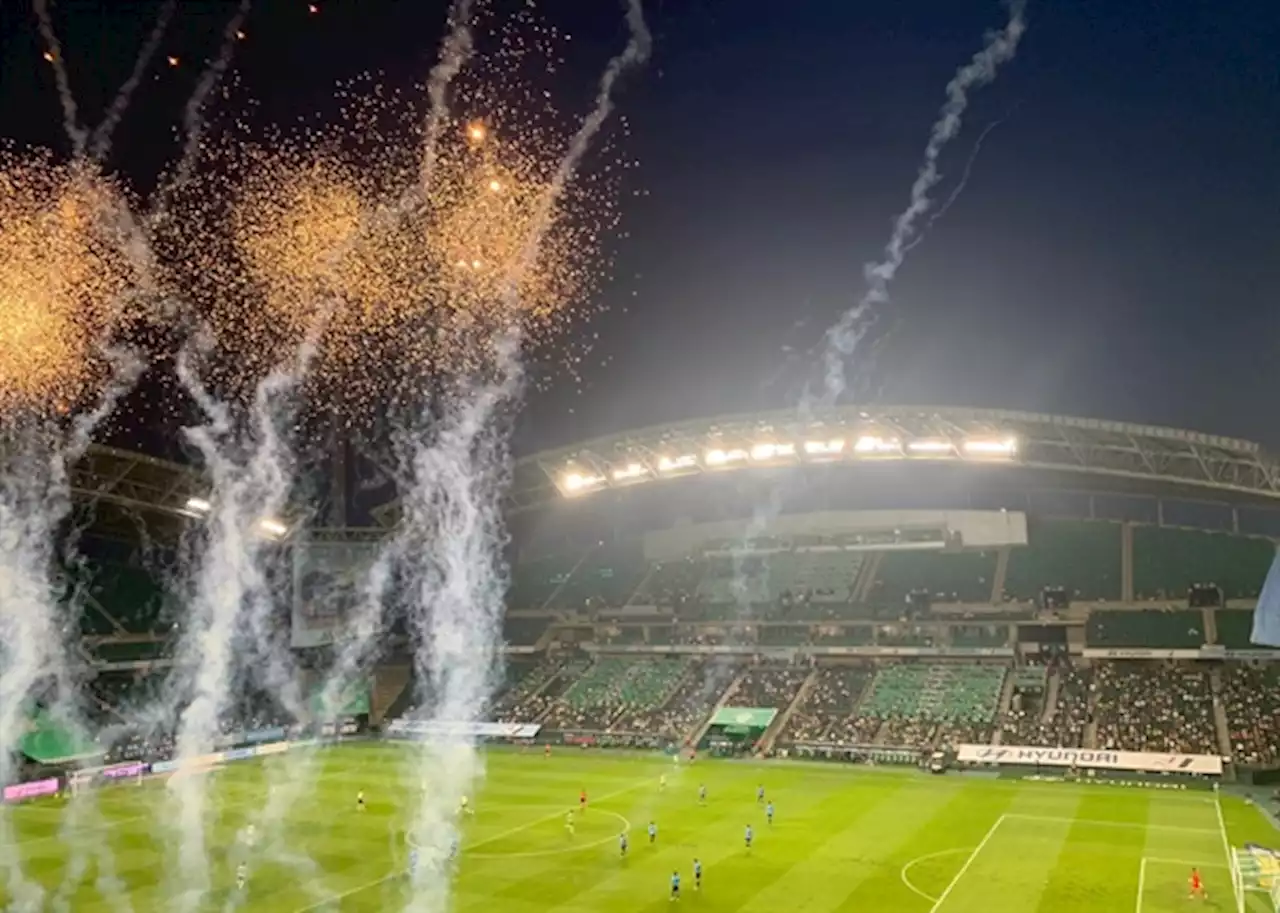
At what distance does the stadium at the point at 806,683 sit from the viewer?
37.6 meters

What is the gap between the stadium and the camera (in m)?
37.6

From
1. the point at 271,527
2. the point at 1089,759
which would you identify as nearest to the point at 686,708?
the point at 1089,759

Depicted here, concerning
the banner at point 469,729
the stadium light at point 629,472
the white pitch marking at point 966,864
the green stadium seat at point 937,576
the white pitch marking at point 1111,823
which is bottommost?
the banner at point 469,729

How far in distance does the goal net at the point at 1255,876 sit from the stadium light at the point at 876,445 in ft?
107

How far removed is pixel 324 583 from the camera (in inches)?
2899

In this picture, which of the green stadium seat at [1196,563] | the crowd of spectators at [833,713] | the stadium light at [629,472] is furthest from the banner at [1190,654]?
the stadium light at [629,472]

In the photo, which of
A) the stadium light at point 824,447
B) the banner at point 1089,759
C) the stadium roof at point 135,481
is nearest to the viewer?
the banner at point 1089,759

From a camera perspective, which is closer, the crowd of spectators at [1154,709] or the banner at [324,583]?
the crowd of spectators at [1154,709]

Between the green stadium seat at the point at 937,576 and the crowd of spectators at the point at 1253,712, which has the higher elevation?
the green stadium seat at the point at 937,576

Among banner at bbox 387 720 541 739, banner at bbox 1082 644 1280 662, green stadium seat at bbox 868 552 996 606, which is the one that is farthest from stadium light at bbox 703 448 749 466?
banner at bbox 1082 644 1280 662

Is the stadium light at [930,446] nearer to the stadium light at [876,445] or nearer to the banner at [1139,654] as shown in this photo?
the stadium light at [876,445]

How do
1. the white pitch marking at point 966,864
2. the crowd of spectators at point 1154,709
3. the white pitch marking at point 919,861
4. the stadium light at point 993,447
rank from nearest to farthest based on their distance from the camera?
the white pitch marking at point 966,864, the white pitch marking at point 919,861, the crowd of spectators at point 1154,709, the stadium light at point 993,447

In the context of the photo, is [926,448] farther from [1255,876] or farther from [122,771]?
[122,771]

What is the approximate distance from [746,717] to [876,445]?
2065 centimetres
